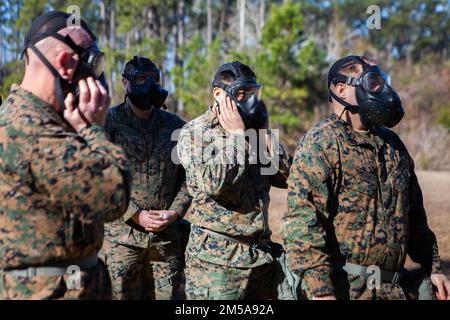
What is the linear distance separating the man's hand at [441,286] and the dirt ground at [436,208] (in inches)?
156

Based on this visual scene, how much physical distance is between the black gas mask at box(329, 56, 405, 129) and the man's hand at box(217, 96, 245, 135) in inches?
29.5

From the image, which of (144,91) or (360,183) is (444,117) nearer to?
(144,91)

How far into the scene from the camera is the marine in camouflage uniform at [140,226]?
529 cm

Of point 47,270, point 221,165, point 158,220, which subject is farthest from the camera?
point 158,220

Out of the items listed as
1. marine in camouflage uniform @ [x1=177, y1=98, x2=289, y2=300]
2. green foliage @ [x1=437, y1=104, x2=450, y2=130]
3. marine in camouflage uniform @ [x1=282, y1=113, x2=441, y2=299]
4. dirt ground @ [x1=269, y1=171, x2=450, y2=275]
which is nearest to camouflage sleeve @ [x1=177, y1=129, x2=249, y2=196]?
marine in camouflage uniform @ [x1=177, y1=98, x2=289, y2=300]

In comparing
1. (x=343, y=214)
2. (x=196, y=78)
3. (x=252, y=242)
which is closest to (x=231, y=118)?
(x=252, y=242)

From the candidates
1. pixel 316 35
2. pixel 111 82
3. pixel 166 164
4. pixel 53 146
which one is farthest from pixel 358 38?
pixel 53 146

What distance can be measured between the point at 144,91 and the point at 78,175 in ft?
8.82

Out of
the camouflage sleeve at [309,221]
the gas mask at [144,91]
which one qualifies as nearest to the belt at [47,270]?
the camouflage sleeve at [309,221]

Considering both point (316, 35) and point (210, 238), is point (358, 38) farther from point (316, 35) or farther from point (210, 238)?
point (210, 238)

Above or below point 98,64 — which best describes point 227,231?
below

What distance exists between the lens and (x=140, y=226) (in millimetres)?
5285

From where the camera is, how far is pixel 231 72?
4695 mm

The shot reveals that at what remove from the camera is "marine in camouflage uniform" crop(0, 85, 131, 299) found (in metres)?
2.79
